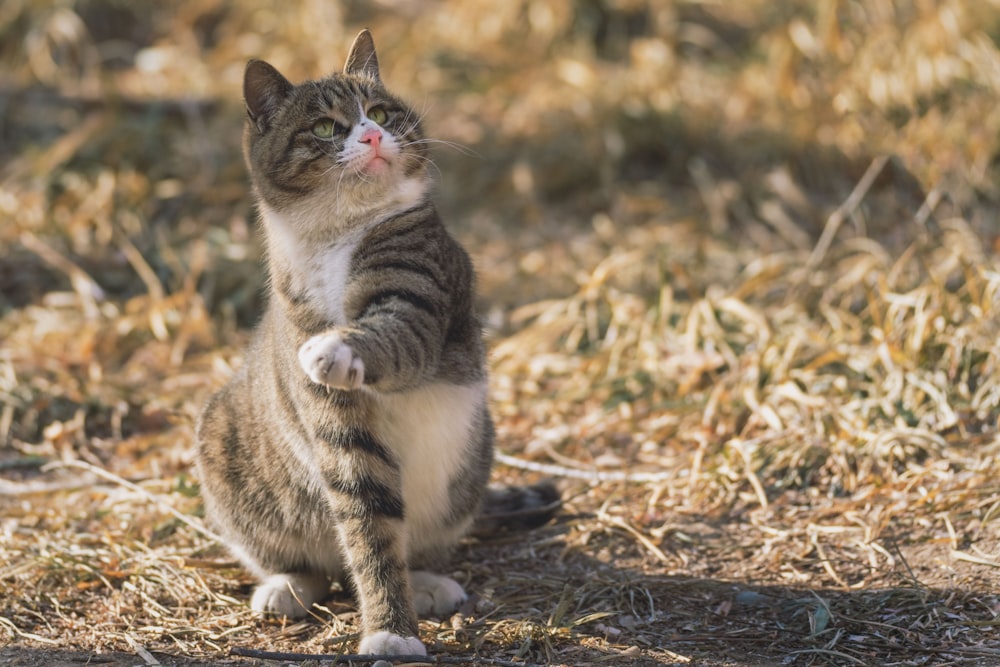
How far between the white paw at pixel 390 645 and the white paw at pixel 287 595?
405 millimetres

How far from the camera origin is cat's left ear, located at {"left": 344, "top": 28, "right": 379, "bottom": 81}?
10.4 ft

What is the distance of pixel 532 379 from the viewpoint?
4.61 meters

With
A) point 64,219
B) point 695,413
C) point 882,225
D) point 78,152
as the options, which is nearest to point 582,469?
point 695,413

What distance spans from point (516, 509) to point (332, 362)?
4.65 feet

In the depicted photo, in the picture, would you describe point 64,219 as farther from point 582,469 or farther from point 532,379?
point 582,469

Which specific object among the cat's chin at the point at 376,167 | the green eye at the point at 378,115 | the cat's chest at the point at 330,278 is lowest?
the cat's chest at the point at 330,278

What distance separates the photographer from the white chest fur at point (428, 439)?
8.95 ft

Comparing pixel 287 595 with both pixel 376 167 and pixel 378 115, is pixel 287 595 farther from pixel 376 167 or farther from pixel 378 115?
pixel 378 115

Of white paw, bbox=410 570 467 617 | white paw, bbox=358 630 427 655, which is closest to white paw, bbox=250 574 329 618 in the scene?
white paw, bbox=410 570 467 617

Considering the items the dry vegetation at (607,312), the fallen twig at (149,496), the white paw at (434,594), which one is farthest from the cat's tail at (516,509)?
the fallen twig at (149,496)

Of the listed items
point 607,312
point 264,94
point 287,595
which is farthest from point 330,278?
point 607,312

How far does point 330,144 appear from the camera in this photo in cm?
281

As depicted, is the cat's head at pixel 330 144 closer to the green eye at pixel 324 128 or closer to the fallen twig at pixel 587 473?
the green eye at pixel 324 128

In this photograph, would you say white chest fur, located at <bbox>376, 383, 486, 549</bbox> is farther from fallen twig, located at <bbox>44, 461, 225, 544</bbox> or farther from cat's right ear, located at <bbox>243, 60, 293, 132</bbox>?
cat's right ear, located at <bbox>243, 60, 293, 132</bbox>
